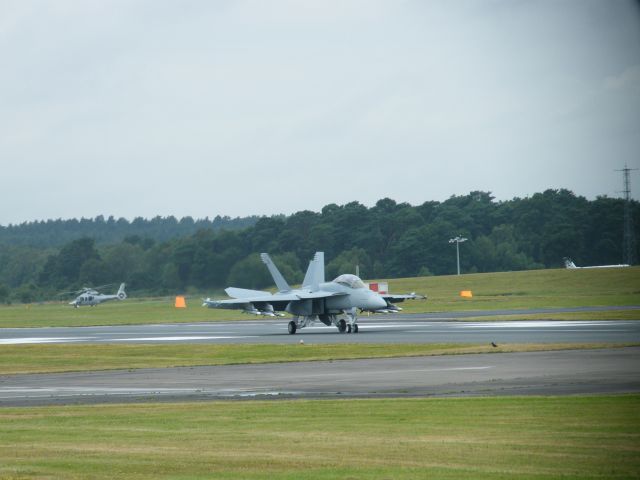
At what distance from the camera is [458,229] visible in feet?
570

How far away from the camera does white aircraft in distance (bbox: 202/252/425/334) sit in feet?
182

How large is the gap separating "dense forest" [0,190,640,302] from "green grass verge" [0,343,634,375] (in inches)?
2828

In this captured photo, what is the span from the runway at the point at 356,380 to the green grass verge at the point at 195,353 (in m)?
2.27

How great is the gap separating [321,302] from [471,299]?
44943 mm

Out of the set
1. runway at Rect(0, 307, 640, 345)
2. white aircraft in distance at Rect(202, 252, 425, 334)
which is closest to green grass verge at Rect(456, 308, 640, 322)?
runway at Rect(0, 307, 640, 345)

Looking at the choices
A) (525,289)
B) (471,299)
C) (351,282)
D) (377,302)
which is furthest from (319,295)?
(525,289)

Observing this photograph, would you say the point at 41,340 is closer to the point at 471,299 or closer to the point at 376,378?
the point at 376,378

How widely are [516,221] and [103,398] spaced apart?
156851 mm

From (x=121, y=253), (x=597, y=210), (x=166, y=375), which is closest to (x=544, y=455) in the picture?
(x=166, y=375)

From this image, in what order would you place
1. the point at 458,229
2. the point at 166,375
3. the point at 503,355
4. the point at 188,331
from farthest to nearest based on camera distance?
the point at 458,229 < the point at 188,331 < the point at 503,355 < the point at 166,375

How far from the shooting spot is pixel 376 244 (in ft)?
570

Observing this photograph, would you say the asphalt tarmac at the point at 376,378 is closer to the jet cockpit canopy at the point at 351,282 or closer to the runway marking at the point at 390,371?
the runway marking at the point at 390,371

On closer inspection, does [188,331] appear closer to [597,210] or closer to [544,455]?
[544,455]

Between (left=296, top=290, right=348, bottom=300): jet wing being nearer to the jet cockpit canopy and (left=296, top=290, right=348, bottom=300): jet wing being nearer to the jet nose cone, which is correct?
the jet cockpit canopy
